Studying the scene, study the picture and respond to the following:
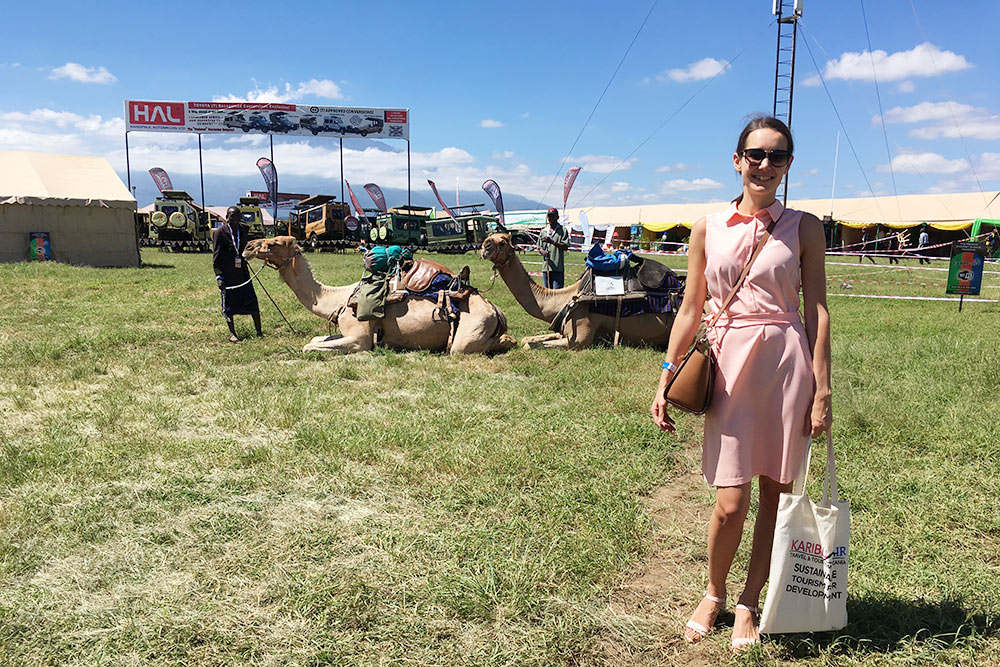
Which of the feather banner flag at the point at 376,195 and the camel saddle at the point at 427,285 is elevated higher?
the feather banner flag at the point at 376,195

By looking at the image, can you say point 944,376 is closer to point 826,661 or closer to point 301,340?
point 826,661

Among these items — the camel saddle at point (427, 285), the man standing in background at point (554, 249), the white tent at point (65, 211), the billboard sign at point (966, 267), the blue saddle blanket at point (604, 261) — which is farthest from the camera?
the white tent at point (65, 211)

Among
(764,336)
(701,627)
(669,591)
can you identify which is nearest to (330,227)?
Answer: (669,591)

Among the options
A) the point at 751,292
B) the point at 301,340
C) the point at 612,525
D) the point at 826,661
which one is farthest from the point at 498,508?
the point at 301,340

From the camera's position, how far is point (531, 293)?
340 inches

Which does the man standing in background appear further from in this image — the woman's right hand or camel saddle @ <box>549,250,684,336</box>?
the woman's right hand

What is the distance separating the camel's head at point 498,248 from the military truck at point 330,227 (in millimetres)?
24529

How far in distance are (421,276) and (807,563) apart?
6.32m

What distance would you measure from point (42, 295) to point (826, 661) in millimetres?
14132

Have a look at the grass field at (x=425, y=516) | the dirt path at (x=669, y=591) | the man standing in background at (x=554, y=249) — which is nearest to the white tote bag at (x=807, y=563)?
the grass field at (x=425, y=516)

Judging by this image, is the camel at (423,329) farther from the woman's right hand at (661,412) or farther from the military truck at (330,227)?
the military truck at (330,227)

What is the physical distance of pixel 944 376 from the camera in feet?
21.3

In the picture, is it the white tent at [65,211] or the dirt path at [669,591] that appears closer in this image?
the dirt path at [669,591]

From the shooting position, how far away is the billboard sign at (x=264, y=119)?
134 ft
